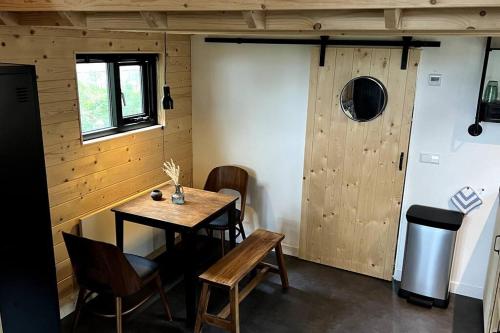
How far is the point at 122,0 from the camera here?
2.14 metres

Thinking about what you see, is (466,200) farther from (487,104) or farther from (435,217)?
(487,104)

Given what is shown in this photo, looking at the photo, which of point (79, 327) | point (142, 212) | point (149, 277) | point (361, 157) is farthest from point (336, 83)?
point (79, 327)

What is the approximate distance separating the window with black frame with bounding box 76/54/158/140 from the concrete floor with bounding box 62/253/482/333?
1.50 metres

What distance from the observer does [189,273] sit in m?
3.26

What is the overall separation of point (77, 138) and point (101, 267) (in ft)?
3.40

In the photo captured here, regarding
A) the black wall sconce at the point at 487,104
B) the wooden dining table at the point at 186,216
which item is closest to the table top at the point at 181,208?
the wooden dining table at the point at 186,216

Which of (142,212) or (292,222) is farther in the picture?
(292,222)

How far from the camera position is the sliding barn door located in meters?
3.66

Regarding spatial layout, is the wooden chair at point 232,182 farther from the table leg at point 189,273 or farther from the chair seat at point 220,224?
the table leg at point 189,273

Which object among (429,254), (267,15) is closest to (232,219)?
(429,254)

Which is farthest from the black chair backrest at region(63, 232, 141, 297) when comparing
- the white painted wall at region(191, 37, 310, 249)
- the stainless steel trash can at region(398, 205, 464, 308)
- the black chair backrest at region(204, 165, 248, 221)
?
the stainless steel trash can at region(398, 205, 464, 308)

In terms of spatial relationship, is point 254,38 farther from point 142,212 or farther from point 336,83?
point 142,212

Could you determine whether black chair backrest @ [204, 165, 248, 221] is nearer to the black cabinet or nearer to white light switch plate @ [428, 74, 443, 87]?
white light switch plate @ [428, 74, 443, 87]

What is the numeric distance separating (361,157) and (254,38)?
1.47 meters
